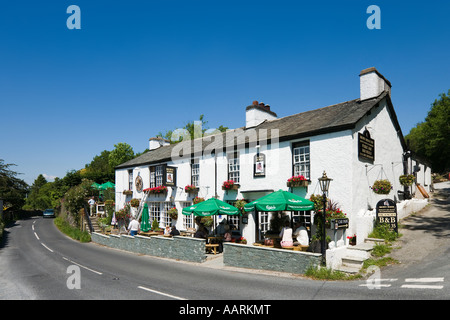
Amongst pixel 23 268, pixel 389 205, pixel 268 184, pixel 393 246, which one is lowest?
pixel 23 268

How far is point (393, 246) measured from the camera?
12.3 meters

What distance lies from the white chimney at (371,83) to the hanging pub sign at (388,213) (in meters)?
5.91

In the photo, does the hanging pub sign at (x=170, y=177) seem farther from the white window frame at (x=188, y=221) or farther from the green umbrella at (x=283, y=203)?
the green umbrella at (x=283, y=203)

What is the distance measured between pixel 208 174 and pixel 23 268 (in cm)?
1106

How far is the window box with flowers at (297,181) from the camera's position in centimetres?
1462

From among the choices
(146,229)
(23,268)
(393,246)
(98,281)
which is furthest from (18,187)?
(393,246)

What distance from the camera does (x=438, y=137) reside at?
3528 cm

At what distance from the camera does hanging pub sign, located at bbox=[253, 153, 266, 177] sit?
A: 16.7m

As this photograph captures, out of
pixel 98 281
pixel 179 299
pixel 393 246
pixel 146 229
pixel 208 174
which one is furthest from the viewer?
pixel 146 229

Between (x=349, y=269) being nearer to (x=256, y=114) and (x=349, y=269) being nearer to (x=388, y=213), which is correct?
(x=388, y=213)

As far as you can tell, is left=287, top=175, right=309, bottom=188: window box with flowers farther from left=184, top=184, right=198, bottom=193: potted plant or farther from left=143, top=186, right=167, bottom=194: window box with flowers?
left=143, top=186, right=167, bottom=194: window box with flowers

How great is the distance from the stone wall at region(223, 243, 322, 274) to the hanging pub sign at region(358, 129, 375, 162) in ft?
20.0

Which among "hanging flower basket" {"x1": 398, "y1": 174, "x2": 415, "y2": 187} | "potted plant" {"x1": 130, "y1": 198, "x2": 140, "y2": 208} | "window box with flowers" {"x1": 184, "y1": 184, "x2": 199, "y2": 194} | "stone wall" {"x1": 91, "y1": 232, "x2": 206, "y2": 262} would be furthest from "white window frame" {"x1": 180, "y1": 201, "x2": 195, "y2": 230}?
"hanging flower basket" {"x1": 398, "y1": 174, "x2": 415, "y2": 187}

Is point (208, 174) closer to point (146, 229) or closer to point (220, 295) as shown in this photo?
point (146, 229)
